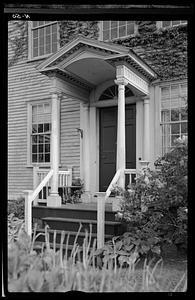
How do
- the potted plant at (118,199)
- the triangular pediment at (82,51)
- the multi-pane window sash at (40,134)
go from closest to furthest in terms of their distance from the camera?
the potted plant at (118,199) < the triangular pediment at (82,51) < the multi-pane window sash at (40,134)

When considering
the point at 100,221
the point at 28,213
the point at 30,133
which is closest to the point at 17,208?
the point at 28,213

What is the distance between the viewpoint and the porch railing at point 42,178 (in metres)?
3.89

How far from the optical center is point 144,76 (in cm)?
417

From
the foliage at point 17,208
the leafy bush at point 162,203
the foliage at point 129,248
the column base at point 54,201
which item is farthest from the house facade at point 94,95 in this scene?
the foliage at point 129,248

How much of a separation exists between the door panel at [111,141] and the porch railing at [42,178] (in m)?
0.48

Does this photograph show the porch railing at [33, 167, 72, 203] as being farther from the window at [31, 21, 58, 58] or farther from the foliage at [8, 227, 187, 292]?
the window at [31, 21, 58, 58]

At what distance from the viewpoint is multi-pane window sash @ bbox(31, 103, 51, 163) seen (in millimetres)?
4406

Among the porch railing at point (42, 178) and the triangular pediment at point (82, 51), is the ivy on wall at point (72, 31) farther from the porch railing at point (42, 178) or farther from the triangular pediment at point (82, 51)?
the porch railing at point (42, 178)

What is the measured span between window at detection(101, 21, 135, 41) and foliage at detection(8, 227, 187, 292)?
3.14 metres

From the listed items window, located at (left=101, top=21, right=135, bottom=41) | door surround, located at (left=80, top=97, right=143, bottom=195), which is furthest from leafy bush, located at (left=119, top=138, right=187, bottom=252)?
window, located at (left=101, top=21, right=135, bottom=41)
